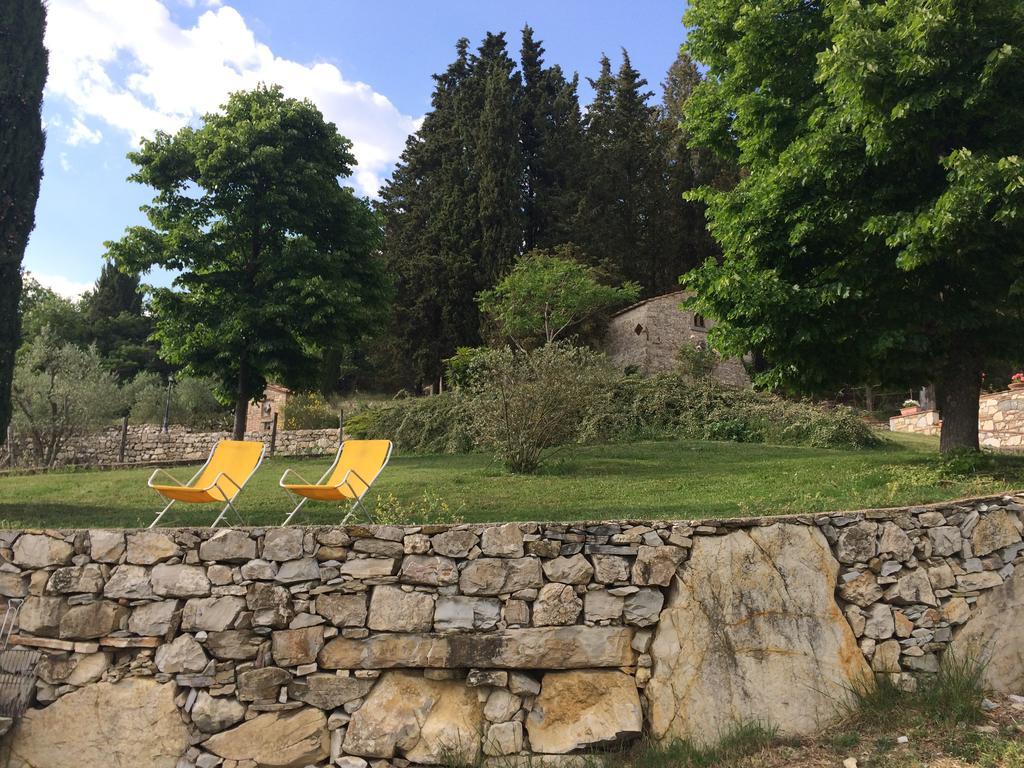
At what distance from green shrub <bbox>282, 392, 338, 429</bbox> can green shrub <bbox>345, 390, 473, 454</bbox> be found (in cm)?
242

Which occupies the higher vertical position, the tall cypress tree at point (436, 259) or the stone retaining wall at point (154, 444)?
the tall cypress tree at point (436, 259)

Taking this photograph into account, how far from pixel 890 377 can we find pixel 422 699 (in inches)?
287

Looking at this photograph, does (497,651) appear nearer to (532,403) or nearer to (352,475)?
(352,475)

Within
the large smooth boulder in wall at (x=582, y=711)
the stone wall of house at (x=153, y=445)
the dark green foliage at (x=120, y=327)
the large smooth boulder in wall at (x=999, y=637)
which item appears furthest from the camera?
the dark green foliage at (x=120, y=327)

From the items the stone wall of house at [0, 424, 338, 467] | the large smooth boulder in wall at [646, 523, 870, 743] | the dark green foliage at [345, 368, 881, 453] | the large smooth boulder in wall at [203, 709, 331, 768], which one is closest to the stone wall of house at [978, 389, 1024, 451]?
the dark green foliage at [345, 368, 881, 453]

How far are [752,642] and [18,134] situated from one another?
10155 millimetres

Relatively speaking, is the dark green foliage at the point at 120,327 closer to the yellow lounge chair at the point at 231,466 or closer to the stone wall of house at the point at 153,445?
the stone wall of house at the point at 153,445

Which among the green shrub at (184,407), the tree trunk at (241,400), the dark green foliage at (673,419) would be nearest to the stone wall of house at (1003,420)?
the dark green foliage at (673,419)

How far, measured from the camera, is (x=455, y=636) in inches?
186

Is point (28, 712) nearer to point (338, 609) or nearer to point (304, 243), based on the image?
point (338, 609)

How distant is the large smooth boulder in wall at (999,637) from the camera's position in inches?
192

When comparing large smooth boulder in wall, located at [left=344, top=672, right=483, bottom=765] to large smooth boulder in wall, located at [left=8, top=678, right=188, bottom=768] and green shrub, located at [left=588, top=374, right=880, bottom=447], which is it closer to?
large smooth boulder in wall, located at [left=8, top=678, right=188, bottom=768]

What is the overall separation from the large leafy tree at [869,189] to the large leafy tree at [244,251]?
8.42 m

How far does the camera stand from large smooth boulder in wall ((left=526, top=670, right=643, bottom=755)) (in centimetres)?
458
